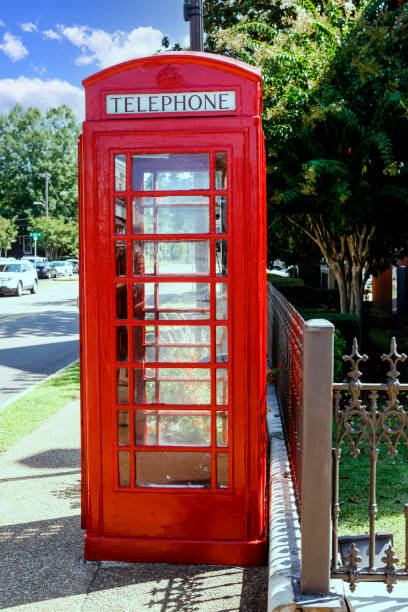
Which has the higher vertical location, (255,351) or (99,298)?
(99,298)

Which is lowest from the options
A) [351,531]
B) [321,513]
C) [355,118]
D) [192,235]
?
[351,531]

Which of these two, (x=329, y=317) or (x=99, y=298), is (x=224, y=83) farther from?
(x=329, y=317)

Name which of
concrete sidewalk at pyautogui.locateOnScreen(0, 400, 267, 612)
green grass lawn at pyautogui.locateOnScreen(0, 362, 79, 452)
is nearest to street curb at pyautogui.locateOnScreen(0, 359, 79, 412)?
green grass lawn at pyautogui.locateOnScreen(0, 362, 79, 452)

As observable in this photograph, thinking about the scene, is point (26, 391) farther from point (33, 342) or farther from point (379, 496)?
point (379, 496)

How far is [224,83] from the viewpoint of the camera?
11.3 feet

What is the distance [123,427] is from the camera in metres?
3.66

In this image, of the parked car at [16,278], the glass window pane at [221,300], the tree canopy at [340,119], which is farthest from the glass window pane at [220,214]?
the parked car at [16,278]

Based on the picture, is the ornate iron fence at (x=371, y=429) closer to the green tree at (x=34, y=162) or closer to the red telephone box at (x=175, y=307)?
the red telephone box at (x=175, y=307)

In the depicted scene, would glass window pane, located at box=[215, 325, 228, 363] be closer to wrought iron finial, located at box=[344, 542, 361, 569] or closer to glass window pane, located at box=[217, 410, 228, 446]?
glass window pane, located at box=[217, 410, 228, 446]

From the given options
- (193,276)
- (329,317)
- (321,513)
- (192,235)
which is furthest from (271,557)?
(329,317)

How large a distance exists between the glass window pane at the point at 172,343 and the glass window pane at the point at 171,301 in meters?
0.09

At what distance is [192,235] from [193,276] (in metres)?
0.24

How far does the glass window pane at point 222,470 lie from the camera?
11.9 ft

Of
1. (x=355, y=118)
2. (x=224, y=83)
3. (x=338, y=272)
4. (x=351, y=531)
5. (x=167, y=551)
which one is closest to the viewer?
(x=224, y=83)
